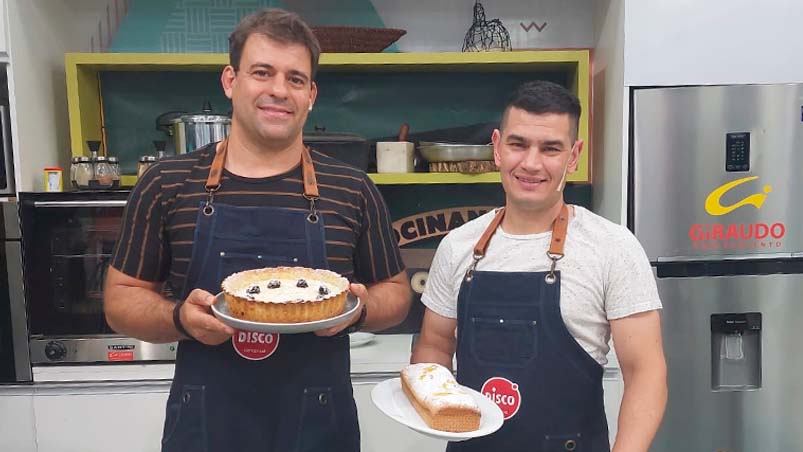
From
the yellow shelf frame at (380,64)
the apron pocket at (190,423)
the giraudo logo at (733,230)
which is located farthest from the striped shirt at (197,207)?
the giraudo logo at (733,230)

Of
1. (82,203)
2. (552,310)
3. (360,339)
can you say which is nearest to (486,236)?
(552,310)

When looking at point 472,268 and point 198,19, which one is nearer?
point 472,268

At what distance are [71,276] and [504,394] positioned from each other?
5.34 ft

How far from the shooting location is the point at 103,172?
2.17 metres

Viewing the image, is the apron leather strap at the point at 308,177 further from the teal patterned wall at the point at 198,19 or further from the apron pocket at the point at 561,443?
the teal patterned wall at the point at 198,19

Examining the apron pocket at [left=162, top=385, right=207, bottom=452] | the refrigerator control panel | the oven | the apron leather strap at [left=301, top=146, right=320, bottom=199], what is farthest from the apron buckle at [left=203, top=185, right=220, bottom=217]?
the refrigerator control panel

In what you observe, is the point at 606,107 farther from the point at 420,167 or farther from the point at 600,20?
the point at 420,167

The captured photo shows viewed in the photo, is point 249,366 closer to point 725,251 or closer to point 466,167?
point 466,167

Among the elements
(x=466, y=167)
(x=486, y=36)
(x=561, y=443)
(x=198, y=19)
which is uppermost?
(x=198, y=19)

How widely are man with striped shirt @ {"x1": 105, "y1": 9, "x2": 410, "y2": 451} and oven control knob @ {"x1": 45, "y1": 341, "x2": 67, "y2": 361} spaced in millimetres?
984

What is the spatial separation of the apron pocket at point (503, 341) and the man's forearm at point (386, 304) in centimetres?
18

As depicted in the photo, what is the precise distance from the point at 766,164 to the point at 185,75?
2346 millimetres

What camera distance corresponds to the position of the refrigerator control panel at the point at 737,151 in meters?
2.04

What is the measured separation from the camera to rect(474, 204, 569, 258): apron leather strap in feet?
4.04
